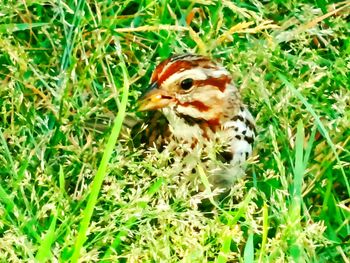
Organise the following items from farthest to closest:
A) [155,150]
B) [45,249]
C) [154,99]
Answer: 1. [154,99]
2. [155,150]
3. [45,249]

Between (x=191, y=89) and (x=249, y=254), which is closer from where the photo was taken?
(x=249, y=254)

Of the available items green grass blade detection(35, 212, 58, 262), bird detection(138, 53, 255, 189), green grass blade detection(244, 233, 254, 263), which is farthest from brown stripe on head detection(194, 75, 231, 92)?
green grass blade detection(35, 212, 58, 262)

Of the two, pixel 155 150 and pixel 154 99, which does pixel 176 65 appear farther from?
pixel 155 150

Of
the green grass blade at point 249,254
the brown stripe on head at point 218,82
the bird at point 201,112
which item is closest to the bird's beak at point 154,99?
the bird at point 201,112

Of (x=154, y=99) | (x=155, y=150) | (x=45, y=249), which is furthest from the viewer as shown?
(x=154, y=99)

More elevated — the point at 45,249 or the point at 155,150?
the point at 155,150

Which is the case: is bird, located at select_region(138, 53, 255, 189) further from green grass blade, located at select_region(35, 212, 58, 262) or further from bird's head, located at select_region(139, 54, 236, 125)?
green grass blade, located at select_region(35, 212, 58, 262)

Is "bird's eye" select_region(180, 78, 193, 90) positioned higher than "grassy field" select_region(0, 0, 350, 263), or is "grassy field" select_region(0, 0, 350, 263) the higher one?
"bird's eye" select_region(180, 78, 193, 90)

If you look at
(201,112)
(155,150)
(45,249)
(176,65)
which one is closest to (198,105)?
(201,112)
